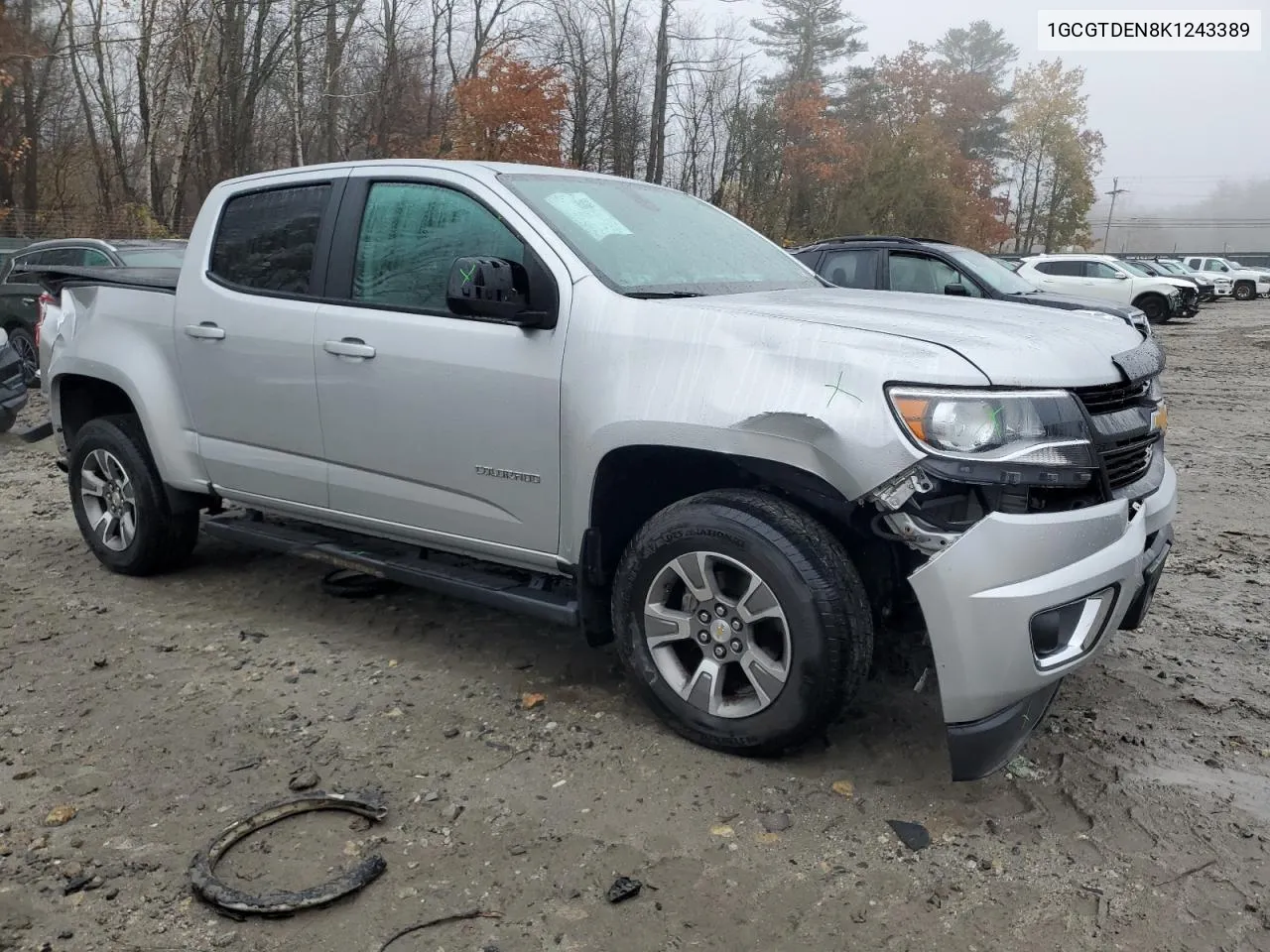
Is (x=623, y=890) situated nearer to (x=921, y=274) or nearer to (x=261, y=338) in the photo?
(x=261, y=338)

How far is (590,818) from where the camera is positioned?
3031 millimetres

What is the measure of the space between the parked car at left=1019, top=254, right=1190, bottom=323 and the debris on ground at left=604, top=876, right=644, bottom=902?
24072 mm

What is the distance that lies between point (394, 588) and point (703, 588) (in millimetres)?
2322

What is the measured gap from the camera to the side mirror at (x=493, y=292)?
342 centimetres

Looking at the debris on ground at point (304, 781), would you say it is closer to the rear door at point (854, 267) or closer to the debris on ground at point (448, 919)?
the debris on ground at point (448, 919)

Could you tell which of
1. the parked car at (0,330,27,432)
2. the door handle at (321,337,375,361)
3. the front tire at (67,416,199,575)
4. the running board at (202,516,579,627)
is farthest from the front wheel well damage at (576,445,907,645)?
the parked car at (0,330,27,432)

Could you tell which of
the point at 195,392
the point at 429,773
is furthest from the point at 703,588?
the point at 195,392

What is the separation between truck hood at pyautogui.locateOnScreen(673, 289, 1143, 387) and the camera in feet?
9.50

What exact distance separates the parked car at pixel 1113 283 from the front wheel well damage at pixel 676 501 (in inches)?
906

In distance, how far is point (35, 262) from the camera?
12.3 meters

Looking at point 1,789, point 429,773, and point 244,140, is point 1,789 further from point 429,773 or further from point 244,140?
point 244,140

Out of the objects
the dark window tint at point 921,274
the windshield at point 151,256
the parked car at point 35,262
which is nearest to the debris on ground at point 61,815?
the windshield at point 151,256

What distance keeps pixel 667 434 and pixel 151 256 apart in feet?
28.3

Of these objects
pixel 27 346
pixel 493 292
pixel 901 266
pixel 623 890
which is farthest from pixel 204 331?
pixel 27 346
